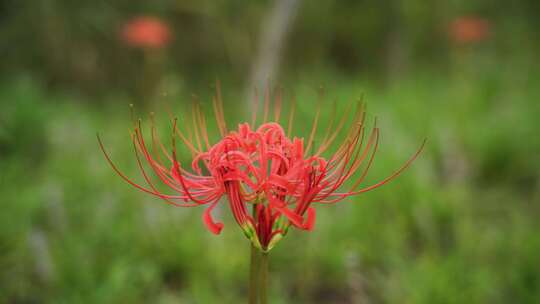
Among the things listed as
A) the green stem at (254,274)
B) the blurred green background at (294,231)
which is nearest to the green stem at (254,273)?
the green stem at (254,274)

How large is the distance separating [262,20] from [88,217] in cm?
503

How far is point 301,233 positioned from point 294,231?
0.09 metres

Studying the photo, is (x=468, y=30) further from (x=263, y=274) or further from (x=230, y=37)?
(x=263, y=274)

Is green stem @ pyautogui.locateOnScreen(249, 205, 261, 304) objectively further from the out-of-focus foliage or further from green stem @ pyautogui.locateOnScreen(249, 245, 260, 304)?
the out-of-focus foliage

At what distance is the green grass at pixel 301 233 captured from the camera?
6.82ft

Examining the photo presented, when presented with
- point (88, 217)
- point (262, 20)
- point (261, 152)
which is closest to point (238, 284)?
point (88, 217)

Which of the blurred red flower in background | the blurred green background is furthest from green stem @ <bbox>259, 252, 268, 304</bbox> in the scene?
the blurred red flower in background

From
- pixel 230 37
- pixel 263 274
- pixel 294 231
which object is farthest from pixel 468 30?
pixel 263 274

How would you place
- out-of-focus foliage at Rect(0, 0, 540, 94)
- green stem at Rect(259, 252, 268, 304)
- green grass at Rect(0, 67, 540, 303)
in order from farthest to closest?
out-of-focus foliage at Rect(0, 0, 540, 94)
green grass at Rect(0, 67, 540, 303)
green stem at Rect(259, 252, 268, 304)

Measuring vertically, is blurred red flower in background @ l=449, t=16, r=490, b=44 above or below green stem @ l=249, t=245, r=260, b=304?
above

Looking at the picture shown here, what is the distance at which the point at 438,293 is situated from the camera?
2033 millimetres

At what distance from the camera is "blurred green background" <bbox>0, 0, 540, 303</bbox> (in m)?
2.12

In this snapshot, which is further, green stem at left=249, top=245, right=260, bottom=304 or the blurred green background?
the blurred green background

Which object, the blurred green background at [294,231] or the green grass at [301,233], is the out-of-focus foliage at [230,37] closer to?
the blurred green background at [294,231]
